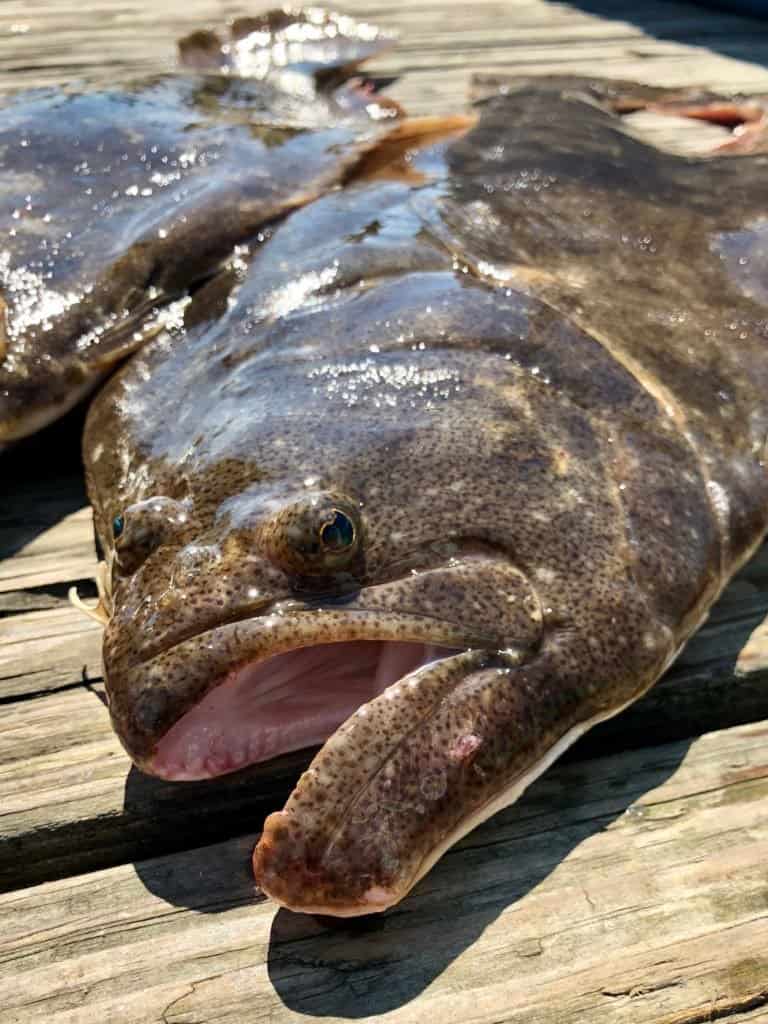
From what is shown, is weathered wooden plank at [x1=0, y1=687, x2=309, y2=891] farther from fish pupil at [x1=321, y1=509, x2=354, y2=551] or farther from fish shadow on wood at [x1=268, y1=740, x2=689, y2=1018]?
fish pupil at [x1=321, y1=509, x2=354, y2=551]

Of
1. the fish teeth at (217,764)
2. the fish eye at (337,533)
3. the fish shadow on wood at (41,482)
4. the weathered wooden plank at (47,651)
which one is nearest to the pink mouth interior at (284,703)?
the fish teeth at (217,764)

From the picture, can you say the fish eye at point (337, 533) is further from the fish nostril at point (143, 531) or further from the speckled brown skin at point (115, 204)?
the speckled brown skin at point (115, 204)

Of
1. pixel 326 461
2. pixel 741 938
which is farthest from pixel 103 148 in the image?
pixel 741 938

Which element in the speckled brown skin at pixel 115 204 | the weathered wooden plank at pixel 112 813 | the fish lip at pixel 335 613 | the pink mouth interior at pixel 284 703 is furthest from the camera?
the speckled brown skin at pixel 115 204

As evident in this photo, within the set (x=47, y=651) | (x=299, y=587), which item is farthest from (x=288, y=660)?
(x=47, y=651)

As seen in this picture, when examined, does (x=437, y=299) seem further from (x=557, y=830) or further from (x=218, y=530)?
(x=557, y=830)

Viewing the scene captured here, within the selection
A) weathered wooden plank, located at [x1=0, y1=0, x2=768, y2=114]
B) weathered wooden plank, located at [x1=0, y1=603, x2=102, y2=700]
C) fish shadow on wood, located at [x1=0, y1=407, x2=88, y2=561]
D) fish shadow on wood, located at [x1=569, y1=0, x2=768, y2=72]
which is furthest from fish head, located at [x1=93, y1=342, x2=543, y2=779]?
fish shadow on wood, located at [x1=569, y1=0, x2=768, y2=72]

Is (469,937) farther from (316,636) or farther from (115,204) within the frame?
(115,204)
